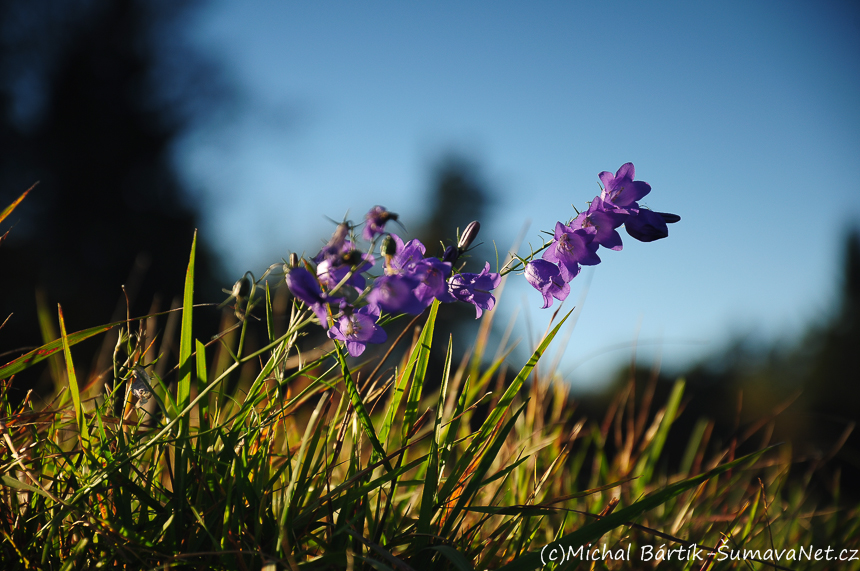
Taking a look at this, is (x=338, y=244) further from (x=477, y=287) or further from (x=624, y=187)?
(x=624, y=187)

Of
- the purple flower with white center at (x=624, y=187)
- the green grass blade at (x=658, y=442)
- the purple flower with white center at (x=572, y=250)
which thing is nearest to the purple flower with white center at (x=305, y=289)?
the purple flower with white center at (x=572, y=250)

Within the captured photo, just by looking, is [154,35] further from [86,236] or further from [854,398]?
[854,398]

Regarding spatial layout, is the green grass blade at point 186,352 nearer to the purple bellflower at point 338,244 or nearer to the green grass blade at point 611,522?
the purple bellflower at point 338,244

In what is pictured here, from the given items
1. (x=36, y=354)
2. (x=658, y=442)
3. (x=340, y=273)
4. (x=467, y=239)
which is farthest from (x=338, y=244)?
(x=658, y=442)

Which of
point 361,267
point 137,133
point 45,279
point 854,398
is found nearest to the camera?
point 361,267

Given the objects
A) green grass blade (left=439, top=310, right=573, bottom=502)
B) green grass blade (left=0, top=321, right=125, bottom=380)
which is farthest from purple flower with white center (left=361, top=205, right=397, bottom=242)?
green grass blade (left=0, top=321, right=125, bottom=380)

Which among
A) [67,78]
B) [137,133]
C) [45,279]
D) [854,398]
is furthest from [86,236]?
[854,398]

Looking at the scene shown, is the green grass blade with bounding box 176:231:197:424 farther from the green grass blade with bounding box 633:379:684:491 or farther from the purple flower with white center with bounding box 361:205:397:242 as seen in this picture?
the green grass blade with bounding box 633:379:684:491
